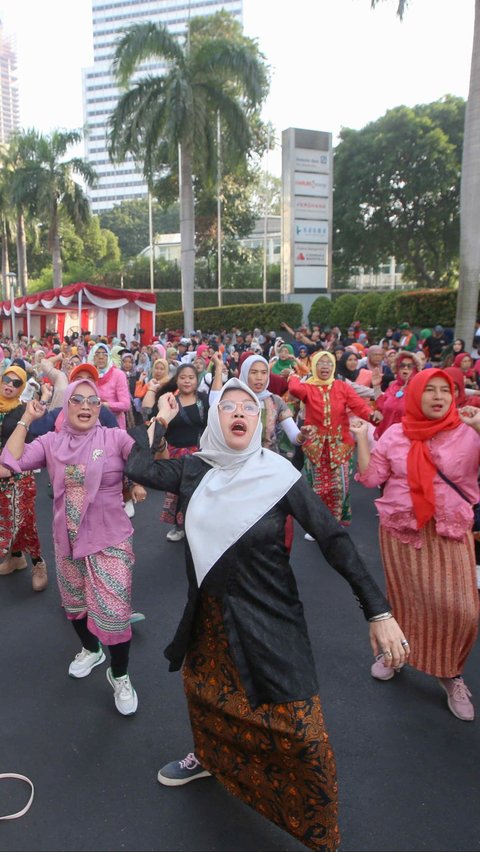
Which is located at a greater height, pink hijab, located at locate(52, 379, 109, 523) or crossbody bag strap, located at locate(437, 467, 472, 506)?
pink hijab, located at locate(52, 379, 109, 523)

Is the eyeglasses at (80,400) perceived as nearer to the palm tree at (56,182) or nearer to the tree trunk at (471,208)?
the tree trunk at (471,208)

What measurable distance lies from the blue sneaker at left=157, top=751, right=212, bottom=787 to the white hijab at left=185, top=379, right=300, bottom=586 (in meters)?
1.02

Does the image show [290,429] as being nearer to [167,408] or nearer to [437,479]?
[437,479]

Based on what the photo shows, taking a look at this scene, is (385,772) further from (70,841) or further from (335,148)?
Answer: (335,148)

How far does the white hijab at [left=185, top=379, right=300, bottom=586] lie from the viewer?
213 cm

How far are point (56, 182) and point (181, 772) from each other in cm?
3072

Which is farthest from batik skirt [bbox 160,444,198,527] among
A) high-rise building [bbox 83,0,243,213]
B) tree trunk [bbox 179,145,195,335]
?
high-rise building [bbox 83,0,243,213]

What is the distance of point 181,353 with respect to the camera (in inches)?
586

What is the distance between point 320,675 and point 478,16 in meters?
12.4

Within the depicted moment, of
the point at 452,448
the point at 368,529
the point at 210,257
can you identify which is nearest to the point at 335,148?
the point at 210,257

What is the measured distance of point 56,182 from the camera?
29031 millimetres

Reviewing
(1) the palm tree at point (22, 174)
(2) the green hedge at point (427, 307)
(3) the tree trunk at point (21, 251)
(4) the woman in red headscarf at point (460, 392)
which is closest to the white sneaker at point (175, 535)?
(4) the woman in red headscarf at point (460, 392)

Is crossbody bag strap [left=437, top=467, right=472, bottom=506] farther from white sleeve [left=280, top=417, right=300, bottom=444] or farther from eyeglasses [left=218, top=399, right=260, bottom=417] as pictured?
white sleeve [left=280, top=417, right=300, bottom=444]

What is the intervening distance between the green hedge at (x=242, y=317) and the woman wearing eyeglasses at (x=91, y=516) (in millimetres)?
23986
